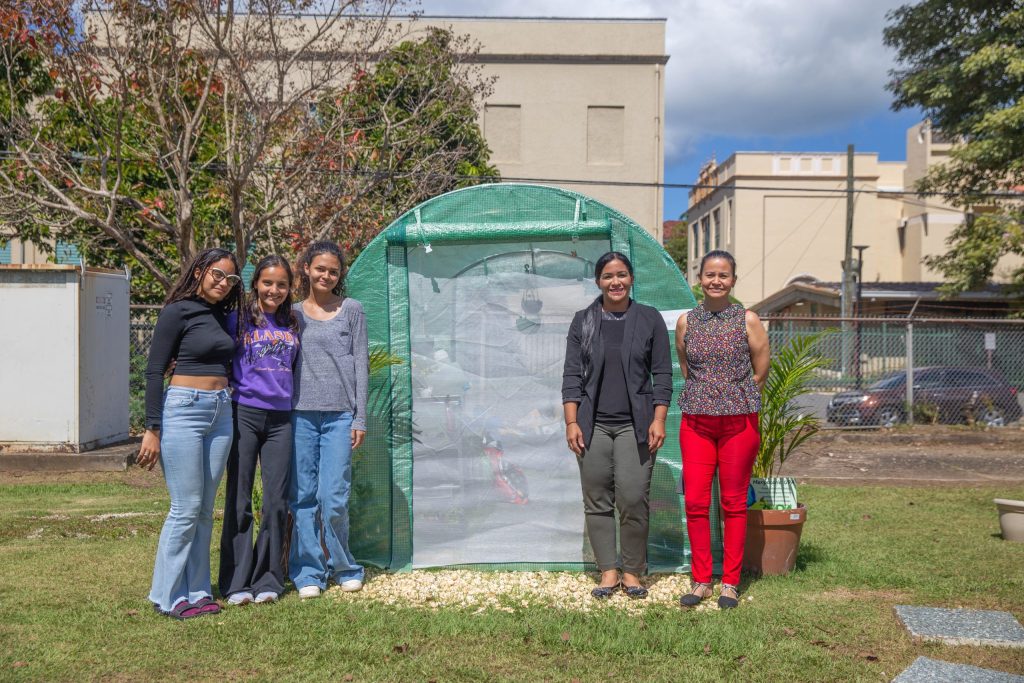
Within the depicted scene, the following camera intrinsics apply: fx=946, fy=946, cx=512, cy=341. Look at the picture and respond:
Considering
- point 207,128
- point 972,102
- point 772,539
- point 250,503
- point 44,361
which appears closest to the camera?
point 250,503

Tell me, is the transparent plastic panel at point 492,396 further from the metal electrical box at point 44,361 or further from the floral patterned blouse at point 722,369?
the metal electrical box at point 44,361

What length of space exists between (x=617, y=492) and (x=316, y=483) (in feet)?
5.44

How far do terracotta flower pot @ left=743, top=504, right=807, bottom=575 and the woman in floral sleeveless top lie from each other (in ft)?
1.66

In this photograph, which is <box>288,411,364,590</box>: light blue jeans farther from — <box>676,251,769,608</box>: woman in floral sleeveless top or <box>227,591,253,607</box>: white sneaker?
<box>676,251,769,608</box>: woman in floral sleeveless top

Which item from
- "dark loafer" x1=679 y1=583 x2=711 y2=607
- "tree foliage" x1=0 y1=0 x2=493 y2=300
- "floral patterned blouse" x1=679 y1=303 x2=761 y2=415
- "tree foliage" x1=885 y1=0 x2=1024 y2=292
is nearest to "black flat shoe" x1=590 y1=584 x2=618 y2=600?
"dark loafer" x1=679 y1=583 x2=711 y2=607

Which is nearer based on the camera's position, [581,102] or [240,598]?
[240,598]

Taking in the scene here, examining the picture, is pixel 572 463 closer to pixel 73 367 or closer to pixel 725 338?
pixel 725 338

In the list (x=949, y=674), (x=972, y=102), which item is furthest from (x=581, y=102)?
(x=949, y=674)

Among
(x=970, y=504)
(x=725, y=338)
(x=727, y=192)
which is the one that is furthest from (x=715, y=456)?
(x=727, y=192)

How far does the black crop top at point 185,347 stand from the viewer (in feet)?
15.0

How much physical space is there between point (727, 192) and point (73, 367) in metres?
32.0

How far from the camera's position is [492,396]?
19.4ft

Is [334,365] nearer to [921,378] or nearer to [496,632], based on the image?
[496,632]

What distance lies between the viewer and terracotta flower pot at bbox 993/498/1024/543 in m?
6.66
